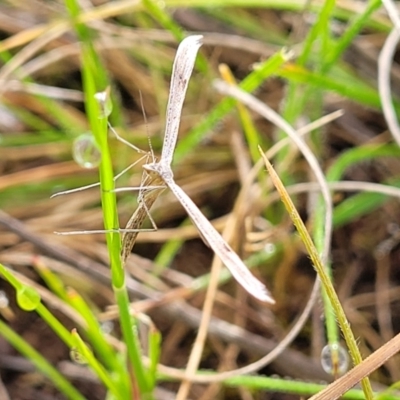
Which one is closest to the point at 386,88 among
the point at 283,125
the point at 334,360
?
the point at 283,125

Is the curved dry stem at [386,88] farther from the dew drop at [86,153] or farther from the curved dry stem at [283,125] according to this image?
the dew drop at [86,153]

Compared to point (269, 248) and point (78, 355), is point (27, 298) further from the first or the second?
point (269, 248)

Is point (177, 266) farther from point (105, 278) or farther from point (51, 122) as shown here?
point (51, 122)

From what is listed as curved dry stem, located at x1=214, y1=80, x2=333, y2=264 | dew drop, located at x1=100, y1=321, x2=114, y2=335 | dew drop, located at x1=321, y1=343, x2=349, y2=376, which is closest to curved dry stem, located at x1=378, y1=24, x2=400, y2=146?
curved dry stem, located at x1=214, y1=80, x2=333, y2=264

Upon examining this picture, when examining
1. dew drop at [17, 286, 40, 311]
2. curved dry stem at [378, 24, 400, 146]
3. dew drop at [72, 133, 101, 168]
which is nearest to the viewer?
dew drop at [17, 286, 40, 311]

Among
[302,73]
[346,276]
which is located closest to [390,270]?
[346,276]

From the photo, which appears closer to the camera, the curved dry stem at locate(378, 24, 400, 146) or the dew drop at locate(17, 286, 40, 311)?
the dew drop at locate(17, 286, 40, 311)

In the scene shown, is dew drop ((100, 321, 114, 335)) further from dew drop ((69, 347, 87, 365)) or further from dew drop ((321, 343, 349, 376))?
dew drop ((321, 343, 349, 376))

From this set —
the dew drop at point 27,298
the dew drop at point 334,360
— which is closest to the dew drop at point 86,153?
the dew drop at point 27,298

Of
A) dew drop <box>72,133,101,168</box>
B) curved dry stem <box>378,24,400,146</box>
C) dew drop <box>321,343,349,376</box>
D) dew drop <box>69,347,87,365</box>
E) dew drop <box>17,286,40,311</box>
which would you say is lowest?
dew drop <box>321,343,349,376</box>
